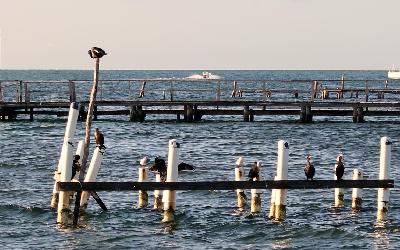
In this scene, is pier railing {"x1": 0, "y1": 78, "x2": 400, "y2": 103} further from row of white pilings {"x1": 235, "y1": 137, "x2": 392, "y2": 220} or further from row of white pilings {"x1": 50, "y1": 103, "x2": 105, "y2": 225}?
row of white pilings {"x1": 50, "y1": 103, "x2": 105, "y2": 225}

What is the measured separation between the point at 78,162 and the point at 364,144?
86.6 ft

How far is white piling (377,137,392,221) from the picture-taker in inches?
886

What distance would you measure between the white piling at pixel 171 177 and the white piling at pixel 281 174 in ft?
7.51

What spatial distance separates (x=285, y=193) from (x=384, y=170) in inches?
91.8

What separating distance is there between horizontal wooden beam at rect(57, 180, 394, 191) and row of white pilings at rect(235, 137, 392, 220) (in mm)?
319

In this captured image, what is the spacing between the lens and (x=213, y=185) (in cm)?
2219

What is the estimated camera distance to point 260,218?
81.7 ft

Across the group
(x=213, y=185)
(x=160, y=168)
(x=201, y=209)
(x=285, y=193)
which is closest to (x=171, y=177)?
(x=213, y=185)

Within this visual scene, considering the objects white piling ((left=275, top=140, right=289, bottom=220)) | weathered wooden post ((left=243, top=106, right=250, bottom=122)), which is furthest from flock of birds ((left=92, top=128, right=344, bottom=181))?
weathered wooden post ((left=243, top=106, right=250, bottom=122))

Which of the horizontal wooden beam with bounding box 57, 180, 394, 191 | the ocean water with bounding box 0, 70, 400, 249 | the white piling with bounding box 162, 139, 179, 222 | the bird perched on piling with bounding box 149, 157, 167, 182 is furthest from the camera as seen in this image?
the bird perched on piling with bounding box 149, 157, 167, 182

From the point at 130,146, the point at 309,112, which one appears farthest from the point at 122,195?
the point at 309,112
